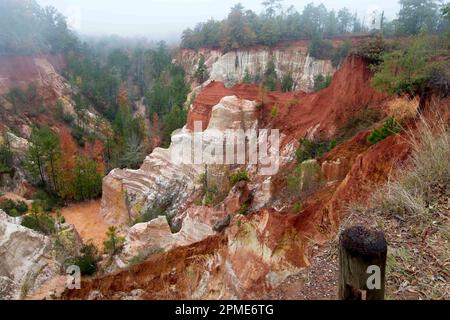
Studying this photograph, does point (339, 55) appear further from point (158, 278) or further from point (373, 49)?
point (158, 278)

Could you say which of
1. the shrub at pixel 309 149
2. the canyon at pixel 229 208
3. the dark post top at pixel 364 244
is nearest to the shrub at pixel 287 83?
the canyon at pixel 229 208

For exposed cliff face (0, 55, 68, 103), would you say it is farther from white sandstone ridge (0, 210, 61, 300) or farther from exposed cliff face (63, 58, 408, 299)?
exposed cliff face (63, 58, 408, 299)

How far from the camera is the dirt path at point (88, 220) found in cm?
1606

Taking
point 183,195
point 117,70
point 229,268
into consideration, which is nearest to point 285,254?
point 229,268

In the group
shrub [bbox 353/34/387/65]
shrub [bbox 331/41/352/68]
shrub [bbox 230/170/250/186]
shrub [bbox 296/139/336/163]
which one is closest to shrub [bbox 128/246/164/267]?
shrub [bbox 230/170/250/186]

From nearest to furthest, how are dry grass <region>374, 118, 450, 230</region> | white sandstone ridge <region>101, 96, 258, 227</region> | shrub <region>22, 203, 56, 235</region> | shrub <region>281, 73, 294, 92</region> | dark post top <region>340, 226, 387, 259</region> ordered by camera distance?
1. dark post top <region>340, 226, 387, 259</region>
2. dry grass <region>374, 118, 450, 230</region>
3. shrub <region>22, 203, 56, 235</region>
4. white sandstone ridge <region>101, 96, 258, 227</region>
5. shrub <region>281, 73, 294, 92</region>

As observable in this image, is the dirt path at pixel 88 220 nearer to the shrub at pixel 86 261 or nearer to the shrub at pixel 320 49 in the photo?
the shrub at pixel 86 261

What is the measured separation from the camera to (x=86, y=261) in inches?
435

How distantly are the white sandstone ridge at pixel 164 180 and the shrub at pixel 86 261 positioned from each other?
15.4ft

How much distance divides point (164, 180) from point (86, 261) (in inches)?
260

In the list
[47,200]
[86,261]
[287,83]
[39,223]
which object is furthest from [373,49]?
[287,83]

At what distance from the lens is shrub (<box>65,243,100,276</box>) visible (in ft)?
34.3

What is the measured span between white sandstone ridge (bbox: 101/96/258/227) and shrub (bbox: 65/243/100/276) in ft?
15.4
